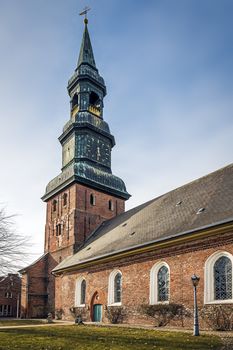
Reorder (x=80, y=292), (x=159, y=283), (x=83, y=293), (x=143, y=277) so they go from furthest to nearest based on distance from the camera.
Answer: (x=80, y=292) → (x=83, y=293) → (x=143, y=277) → (x=159, y=283)

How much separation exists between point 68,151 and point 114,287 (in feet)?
54.1

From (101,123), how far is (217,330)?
24.5 m

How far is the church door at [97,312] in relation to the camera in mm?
23547

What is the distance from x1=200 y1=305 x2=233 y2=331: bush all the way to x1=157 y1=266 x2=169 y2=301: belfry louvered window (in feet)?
9.57

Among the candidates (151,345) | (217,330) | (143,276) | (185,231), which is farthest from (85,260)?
(151,345)

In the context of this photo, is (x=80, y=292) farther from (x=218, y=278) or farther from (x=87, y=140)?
(x=87, y=140)

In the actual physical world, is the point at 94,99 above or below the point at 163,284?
above

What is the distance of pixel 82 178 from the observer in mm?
32094

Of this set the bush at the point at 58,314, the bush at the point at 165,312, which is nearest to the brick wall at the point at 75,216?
the bush at the point at 58,314

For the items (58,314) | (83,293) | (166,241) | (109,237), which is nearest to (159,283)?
(166,241)

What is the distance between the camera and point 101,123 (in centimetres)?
3603

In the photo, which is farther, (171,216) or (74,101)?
(74,101)

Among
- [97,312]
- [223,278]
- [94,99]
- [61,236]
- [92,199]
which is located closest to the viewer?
[223,278]

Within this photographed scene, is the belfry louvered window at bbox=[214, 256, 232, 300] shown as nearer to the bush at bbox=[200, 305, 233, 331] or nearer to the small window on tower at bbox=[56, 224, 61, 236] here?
the bush at bbox=[200, 305, 233, 331]
